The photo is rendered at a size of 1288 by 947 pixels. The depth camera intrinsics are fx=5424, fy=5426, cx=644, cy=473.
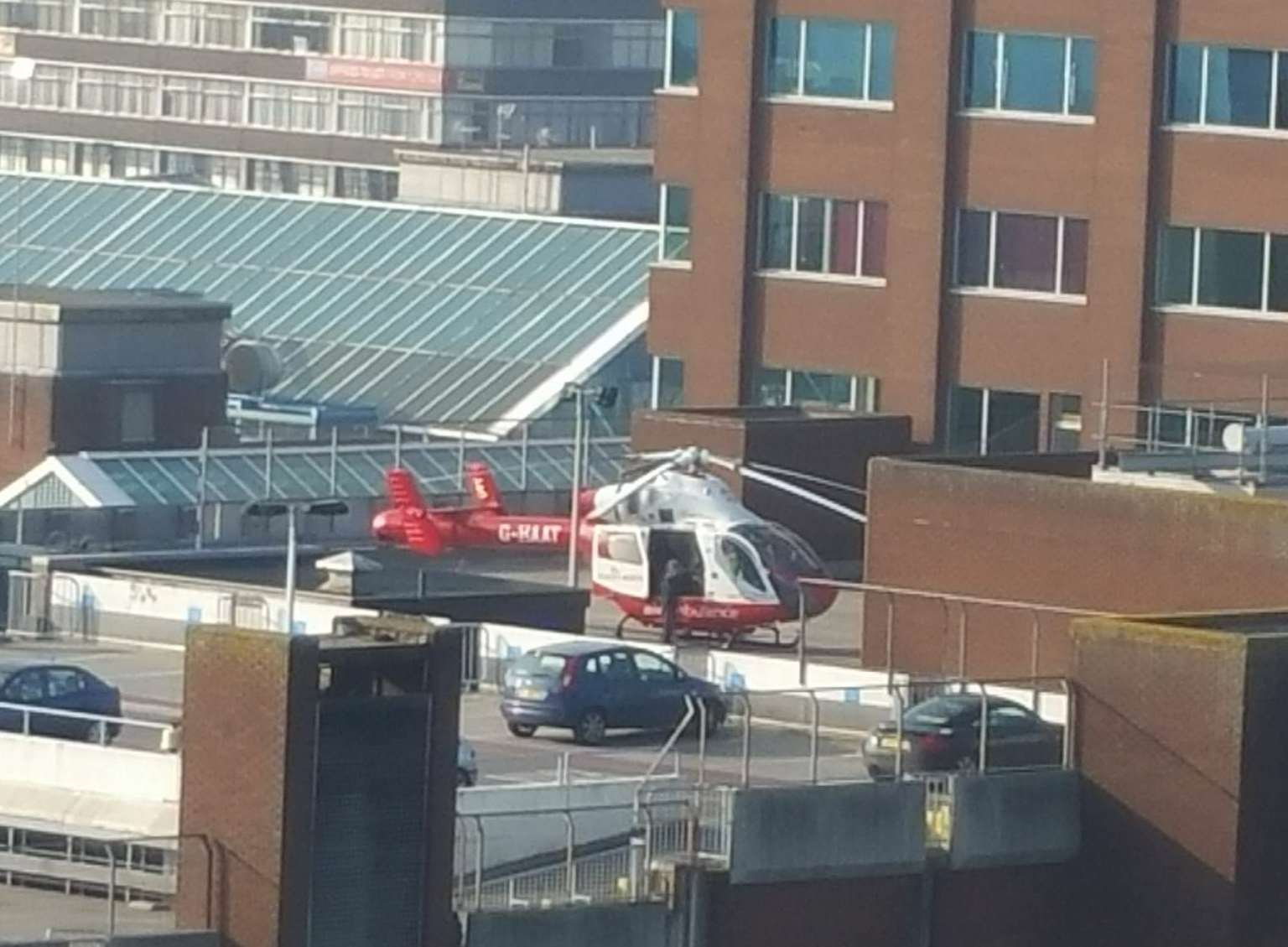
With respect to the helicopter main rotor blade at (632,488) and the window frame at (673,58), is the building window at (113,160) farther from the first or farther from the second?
the helicopter main rotor blade at (632,488)

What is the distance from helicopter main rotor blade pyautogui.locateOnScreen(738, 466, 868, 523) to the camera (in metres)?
72.1

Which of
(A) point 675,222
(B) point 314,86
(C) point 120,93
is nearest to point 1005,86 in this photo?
(A) point 675,222

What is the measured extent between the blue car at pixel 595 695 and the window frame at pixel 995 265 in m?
23.3

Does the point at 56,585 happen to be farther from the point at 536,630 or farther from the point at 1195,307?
the point at 1195,307

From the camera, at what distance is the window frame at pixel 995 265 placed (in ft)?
262

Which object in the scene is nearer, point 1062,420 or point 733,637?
point 733,637

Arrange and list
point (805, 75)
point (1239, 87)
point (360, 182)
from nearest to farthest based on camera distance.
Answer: point (1239, 87) → point (805, 75) → point (360, 182)

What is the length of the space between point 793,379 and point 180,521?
10.3m

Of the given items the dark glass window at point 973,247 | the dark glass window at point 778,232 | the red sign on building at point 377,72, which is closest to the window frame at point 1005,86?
the dark glass window at point 973,247

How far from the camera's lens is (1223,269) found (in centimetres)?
7850

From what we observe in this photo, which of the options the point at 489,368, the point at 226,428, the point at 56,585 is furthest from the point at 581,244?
the point at 56,585

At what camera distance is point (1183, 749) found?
164ft

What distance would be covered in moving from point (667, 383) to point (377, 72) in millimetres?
100902

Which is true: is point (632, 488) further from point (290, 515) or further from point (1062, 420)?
point (290, 515)
